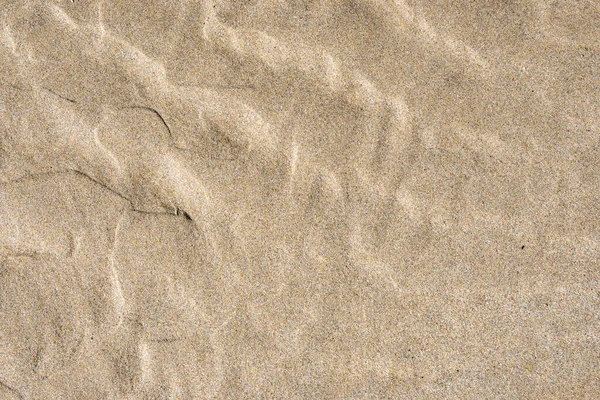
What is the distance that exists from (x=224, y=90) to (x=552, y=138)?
37.3 inches

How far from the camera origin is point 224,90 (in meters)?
1.71

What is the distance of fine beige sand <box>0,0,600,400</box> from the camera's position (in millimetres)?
1626

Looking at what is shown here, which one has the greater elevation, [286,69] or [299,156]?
[286,69]

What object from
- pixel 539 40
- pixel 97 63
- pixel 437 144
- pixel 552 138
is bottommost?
pixel 97 63

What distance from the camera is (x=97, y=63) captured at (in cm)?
175

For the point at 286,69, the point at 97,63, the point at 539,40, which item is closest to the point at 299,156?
the point at 286,69

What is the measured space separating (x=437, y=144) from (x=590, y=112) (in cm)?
44

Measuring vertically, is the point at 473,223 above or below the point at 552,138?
below

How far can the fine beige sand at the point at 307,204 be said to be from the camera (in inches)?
64.0

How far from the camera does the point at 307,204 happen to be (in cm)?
166

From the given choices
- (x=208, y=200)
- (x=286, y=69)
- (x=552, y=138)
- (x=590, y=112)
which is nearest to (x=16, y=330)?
(x=208, y=200)

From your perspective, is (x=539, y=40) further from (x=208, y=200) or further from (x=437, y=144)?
(x=208, y=200)

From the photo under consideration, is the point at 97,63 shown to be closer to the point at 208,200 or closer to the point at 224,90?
the point at 224,90

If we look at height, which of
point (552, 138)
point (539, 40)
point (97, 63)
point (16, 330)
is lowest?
point (16, 330)
